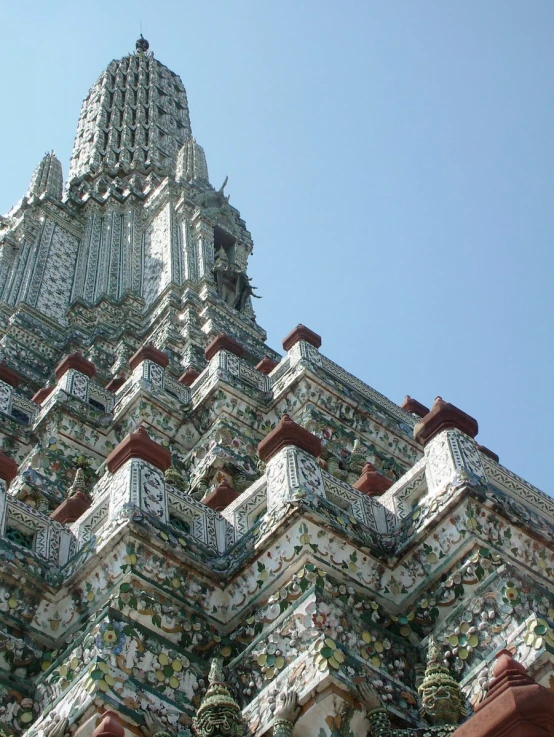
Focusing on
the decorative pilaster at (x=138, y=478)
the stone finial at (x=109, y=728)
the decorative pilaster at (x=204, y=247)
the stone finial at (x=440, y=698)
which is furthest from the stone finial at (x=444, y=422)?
the decorative pilaster at (x=204, y=247)

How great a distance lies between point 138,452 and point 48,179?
81.3ft

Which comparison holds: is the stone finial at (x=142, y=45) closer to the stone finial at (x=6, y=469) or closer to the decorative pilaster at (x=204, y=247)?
the decorative pilaster at (x=204, y=247)

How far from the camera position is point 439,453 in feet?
38.7

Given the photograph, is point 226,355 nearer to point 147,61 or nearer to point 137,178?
point 137,178

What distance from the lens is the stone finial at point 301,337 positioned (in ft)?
63.0

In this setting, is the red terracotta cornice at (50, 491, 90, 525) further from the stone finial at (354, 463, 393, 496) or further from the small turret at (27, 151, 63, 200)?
the small turret at (27, 151, 63, 200)

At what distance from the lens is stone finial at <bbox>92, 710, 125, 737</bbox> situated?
8.14 metres

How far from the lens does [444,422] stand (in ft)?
39.9

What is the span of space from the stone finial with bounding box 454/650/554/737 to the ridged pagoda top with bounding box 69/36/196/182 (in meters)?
29.8

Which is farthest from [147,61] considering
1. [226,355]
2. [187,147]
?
[226,355]

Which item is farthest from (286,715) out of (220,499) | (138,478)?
(220,499)

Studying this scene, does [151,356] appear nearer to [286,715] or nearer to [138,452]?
[138,452]

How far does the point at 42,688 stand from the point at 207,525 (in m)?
2.54

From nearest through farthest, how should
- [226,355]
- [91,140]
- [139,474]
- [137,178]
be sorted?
[139,474], [226,355], [137,178], [91,140]
